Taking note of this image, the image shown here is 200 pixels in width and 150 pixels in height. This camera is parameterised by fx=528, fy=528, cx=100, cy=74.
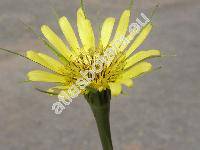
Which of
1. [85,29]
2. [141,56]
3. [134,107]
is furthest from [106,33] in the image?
[134,107]

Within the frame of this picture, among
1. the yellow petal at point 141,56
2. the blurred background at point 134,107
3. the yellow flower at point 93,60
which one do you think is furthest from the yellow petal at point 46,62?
the blurred background at point 134,107

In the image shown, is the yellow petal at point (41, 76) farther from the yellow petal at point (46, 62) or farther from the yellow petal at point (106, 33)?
the yellow petal at point (106, 33)

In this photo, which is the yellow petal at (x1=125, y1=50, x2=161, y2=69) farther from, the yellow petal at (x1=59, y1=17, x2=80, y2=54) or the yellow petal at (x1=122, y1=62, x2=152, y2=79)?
the yellow petal at (x1=59, y1=17, x2=80, y2=54)

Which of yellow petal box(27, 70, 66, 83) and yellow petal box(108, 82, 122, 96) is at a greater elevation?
yellow petal box(27, 70, 66, 83)

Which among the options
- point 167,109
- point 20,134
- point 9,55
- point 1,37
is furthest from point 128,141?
point 1,37

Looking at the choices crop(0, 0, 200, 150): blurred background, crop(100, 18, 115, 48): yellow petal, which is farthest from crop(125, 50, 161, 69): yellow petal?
crop(0, 0, 200, 150): blurred background
